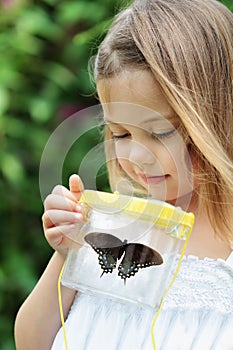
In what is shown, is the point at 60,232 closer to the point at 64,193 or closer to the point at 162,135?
the point at 64,193

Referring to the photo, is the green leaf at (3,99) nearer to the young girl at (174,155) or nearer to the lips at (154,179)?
the young girl at (174,155)

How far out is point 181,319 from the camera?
1.39m

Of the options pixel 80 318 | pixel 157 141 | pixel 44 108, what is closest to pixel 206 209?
pixel 157 141

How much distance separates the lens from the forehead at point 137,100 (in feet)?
4.42

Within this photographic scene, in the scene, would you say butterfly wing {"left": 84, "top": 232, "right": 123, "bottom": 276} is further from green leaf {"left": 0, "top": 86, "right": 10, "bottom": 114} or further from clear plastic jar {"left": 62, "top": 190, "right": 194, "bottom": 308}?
green leaf {"left": 0, "top": 86, "right": 10, "bottom": 114}

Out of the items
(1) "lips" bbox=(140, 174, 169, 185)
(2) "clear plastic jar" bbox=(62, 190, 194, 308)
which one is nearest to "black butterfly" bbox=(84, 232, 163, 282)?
(2) "clear plastic jar" bbox=(62, 190, 194, 308)

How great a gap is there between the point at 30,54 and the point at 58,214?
1199mm

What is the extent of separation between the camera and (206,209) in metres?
1.44

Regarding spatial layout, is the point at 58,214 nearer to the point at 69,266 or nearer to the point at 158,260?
the point at 69,266

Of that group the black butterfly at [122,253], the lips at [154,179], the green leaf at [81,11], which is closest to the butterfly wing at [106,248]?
the black butterfly at [122,253]

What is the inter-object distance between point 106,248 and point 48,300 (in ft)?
0.84

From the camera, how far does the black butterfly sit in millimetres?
1253

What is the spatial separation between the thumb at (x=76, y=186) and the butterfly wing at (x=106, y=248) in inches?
3.7

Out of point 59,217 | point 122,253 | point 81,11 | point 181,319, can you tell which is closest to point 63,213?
point 59,217
